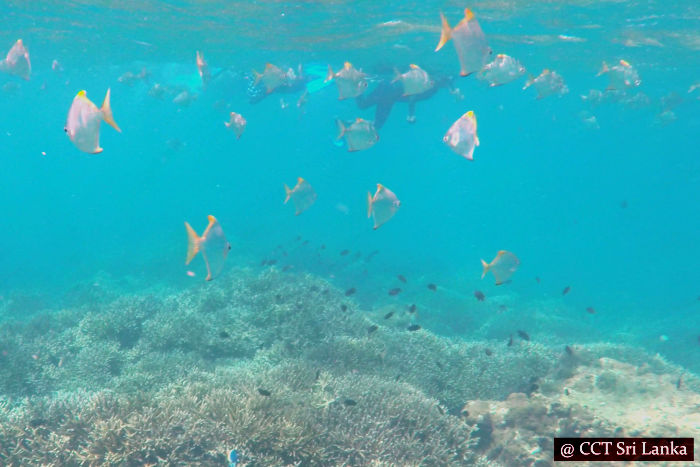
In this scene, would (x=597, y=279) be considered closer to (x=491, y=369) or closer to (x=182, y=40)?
(x=491, y=369)

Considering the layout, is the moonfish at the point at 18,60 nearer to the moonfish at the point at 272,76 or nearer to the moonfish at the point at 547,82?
the moonfish at the point at 272,76

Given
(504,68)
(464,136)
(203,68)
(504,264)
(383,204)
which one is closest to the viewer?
(464,136)

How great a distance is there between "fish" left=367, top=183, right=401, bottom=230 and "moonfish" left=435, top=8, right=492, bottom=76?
6.60 ft

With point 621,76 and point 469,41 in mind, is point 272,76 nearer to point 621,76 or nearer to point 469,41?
point 469,41

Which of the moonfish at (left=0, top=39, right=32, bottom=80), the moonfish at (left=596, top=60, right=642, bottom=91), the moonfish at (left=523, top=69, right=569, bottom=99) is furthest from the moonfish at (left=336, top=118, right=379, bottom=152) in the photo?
the moonfish at (left=596, top=60, right=642, bottom=91)

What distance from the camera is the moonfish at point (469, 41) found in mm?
4230

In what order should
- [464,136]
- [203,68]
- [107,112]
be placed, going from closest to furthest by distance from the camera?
1. [107,112]
2. [464,136]
3. [203,68]

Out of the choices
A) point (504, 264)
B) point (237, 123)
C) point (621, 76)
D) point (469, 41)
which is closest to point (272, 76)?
point (237, 123)

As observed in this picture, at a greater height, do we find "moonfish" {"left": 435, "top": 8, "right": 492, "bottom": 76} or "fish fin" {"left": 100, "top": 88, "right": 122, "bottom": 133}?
"moonfish" {"left": 435, "top": 8, "right": 492, "bottom": 76}

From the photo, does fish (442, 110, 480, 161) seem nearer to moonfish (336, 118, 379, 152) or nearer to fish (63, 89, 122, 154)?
moonfish (336, 118, 379, 152)

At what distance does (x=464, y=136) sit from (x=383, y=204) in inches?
59.6

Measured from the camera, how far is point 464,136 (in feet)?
16.4

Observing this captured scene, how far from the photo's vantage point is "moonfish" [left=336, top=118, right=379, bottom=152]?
641cm

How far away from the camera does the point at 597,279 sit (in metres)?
34.3
